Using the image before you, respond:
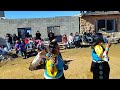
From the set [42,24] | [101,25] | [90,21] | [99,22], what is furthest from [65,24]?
[101,25]

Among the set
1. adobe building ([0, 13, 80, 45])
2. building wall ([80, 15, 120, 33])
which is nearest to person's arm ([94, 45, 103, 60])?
adobe building ([0, 13, 80, 45])

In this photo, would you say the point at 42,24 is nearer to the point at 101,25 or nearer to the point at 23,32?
the point at 23,32

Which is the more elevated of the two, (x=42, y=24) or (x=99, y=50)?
(x=42, y=24)

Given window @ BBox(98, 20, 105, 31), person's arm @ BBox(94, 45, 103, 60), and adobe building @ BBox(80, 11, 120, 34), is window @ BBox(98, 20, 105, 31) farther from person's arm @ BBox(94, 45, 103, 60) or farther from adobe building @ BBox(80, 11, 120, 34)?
person's arm @ BBox(94, 45, 103, 60)

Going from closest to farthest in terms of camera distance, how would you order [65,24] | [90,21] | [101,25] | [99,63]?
[99,63] → [65,24] → [90,21] → [101,25]

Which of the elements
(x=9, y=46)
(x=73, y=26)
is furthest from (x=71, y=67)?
(x=73, y=26)

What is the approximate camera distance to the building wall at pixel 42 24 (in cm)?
2028

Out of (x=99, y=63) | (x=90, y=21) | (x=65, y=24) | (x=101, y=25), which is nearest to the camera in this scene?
(x=99, y=63)

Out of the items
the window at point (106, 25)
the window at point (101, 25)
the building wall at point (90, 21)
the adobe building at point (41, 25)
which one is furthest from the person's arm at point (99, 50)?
the window at point (101, 25)

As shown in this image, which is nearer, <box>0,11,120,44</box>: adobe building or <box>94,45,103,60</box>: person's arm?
<box>94,45,103,60</box>: person's arm

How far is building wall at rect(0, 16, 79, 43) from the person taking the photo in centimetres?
2028

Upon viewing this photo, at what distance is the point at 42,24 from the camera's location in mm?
20484
